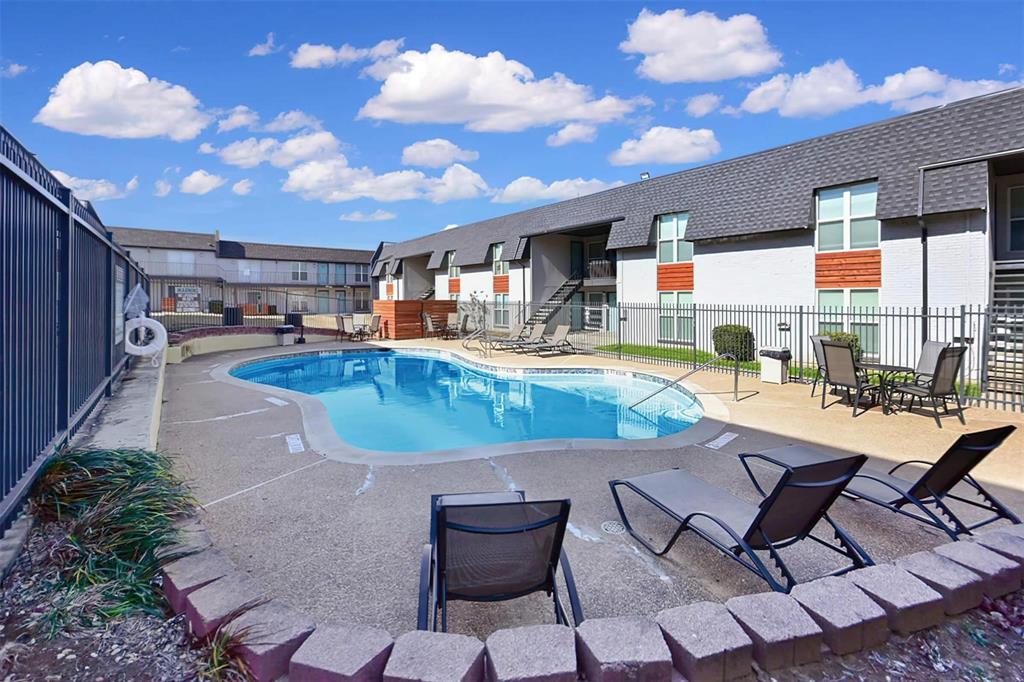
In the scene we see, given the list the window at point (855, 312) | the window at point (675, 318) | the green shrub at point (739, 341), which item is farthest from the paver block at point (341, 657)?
the window at point (675, 318)

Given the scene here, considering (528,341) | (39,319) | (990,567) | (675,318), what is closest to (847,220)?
(675,318)

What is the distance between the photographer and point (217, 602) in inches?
97.0

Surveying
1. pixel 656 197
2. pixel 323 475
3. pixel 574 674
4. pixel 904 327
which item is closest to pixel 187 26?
pixel 323 475

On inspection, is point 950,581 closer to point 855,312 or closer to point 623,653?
point 623,653

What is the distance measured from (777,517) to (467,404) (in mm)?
8917

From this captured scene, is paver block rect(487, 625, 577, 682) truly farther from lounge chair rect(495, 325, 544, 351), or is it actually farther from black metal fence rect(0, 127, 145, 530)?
lounge chair rect(495, 325, 544, 351)

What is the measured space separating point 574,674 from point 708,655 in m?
0.60

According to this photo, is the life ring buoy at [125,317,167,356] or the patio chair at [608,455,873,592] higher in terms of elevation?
the life ring buoy at [125,317,167,356]

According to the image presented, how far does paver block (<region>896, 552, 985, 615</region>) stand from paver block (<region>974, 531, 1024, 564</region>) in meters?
0.41

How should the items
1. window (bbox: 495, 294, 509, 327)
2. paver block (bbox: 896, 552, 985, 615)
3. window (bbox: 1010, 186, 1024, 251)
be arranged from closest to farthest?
paver block (bbox: 896, 552, 985, 615)
window (bbox: 1010, 186, 1024, 251)
window (bbox: 495, 294, 509, 327)

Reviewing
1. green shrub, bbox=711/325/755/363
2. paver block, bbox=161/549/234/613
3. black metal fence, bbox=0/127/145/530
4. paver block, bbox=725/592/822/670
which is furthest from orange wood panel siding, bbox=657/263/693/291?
paver block, bbox=161/549/234/613

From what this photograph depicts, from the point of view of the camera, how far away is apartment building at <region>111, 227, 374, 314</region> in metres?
42.1

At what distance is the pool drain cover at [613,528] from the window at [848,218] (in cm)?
1271

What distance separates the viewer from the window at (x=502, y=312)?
27625 millimetres
